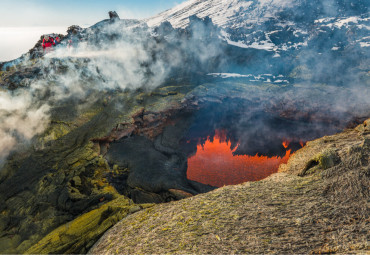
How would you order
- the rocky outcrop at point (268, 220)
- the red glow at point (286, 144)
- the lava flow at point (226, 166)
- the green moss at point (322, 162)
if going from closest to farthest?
the rocky outcrop at point (268, 220) → the green moss at point (322, 162) → the lava flow at point (226, 166) → the red glow at point (286, 144)

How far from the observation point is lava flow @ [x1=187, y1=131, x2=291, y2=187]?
2067 cm

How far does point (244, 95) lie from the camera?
42.3 meters

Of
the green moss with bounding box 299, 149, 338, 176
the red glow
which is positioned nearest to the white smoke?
the green moss with bounding box 299, 149, 338, 176

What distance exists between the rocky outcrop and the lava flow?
9.17 metres

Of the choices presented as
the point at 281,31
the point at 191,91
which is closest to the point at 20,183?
the point at 191,91

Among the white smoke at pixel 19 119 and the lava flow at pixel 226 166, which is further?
the lava flow at pixel 226 166

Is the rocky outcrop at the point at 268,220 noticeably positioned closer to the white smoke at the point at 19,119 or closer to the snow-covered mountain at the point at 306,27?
the white smoke at the point at 19,119

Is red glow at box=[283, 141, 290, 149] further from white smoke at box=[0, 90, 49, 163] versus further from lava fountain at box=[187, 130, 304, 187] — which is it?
white smoke at box=[0, 90, 49, 163]

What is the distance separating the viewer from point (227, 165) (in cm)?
2336

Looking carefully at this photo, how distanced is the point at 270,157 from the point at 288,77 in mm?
29328

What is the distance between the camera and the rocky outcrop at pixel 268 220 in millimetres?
6340

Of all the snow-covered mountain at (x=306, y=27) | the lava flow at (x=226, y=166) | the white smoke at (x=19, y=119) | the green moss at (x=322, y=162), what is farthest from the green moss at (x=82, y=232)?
the snow-covered mountain at (x=306, y=27)

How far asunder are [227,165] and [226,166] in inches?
11.2

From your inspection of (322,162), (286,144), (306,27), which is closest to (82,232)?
(322,162)
